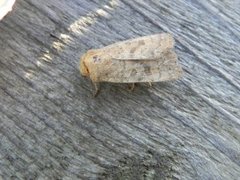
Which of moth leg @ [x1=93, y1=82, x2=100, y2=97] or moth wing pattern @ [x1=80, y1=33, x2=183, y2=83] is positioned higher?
moth wing pattern @ [x1=80, y1=33, x2=183, y2=83]

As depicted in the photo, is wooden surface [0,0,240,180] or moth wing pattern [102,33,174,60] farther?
moth wing pattern [102,33,174,60]

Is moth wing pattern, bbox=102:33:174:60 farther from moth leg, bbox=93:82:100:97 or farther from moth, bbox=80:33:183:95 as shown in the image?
moth leg, bbox=93:82:100:97

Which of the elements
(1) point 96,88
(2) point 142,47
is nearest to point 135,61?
(2) point 142,47

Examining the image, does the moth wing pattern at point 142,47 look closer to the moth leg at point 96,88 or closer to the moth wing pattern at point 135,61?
the moth wing pattern at point 135,61

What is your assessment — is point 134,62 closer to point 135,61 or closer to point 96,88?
point 135,61

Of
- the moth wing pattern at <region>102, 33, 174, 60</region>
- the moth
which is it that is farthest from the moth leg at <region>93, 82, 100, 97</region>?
the moth wing pattern at <region>102, 33, 174, 60</region>

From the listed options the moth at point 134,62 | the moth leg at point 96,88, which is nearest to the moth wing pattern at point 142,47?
the moth at point 134,62

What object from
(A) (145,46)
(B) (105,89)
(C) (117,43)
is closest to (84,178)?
(B) (105,89)

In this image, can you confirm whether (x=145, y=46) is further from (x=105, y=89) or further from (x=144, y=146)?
(x=144, y=146)
